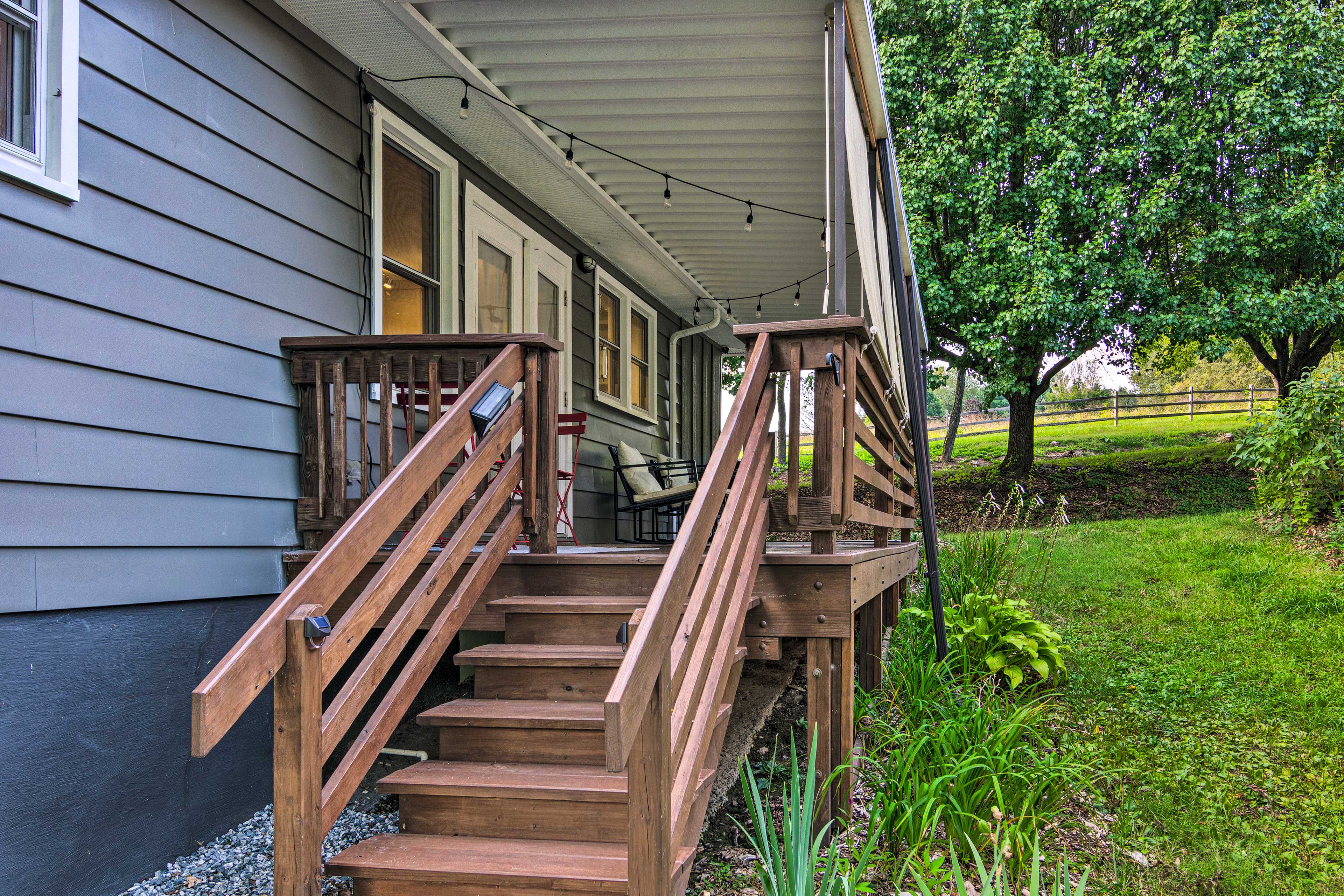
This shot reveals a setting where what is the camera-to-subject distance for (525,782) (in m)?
2.43

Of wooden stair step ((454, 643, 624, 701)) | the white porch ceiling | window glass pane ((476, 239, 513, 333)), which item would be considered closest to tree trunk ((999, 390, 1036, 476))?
the white porch ceiling

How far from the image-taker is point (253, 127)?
323cm

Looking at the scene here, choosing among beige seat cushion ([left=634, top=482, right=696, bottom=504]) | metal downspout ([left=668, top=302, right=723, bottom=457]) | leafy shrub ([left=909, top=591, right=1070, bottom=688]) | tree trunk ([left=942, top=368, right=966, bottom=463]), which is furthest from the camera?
tree trunk ([left=942, top=368, right=966, bottom=463])

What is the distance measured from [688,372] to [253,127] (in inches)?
248

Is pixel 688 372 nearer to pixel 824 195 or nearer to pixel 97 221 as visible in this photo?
pixel 824 195

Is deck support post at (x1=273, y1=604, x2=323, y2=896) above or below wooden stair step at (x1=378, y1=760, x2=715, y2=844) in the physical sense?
above

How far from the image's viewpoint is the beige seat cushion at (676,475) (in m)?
8.10

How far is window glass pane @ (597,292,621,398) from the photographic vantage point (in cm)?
681

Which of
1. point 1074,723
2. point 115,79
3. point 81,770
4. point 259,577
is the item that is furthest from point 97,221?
point 1074,723

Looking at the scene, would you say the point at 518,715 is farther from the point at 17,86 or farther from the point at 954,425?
the point at 954,425

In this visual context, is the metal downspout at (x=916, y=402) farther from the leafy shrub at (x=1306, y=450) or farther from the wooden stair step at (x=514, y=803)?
the leafy shrub at (x=1306, y=450)

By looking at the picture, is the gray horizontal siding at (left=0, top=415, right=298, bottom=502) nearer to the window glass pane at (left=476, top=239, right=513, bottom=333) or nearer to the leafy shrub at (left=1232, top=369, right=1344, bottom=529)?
the window glass pane at (left=476, top=239, right=513, bottom=333)

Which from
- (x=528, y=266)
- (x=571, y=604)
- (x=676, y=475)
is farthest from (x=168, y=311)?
(x=676, y=475)

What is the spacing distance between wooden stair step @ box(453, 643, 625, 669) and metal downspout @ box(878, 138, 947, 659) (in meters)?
1.83
